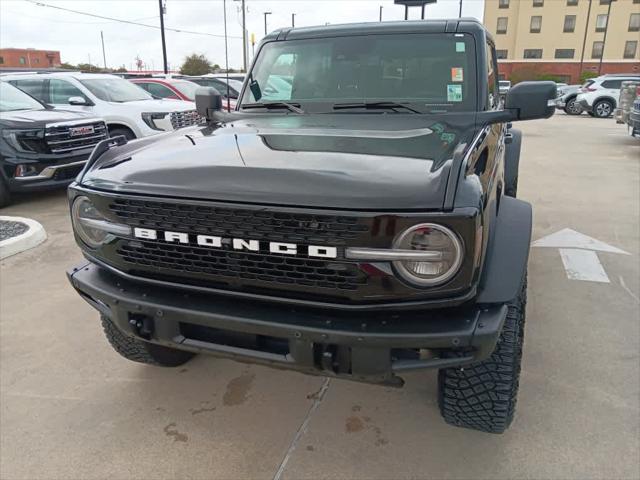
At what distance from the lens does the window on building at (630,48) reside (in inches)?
2103

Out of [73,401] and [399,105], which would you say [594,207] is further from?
[73,401]

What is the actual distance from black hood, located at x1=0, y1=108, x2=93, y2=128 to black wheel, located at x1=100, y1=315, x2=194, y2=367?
459 centimetres

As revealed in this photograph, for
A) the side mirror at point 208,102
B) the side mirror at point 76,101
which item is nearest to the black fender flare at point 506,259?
the side mirror at point 208,102

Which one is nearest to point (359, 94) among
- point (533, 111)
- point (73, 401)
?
point (533, 111)

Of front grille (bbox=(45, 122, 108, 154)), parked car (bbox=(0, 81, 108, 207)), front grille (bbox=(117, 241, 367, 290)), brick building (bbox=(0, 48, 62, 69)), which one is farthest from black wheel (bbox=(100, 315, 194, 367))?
brick building (bbox=(0, 48, 62, 69))

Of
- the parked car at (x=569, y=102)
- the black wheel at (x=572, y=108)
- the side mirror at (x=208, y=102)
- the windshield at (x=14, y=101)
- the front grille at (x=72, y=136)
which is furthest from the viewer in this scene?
the parked car at (x=569, y=102)

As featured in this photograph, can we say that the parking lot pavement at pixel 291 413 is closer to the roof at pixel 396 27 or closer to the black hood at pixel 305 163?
the black hood at pixel 305 163

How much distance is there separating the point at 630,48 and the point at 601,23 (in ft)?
13.2

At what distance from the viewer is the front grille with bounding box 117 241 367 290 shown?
1.72m

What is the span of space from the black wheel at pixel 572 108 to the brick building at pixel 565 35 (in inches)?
1315

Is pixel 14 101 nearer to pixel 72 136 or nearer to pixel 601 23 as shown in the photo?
pixel 72 136

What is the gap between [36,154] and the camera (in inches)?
243

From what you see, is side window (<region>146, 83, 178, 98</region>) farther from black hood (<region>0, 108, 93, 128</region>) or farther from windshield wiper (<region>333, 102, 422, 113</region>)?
windshield wiper (<region>333, 102, 422, 113</region>)

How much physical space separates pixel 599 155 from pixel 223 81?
8235 mm
